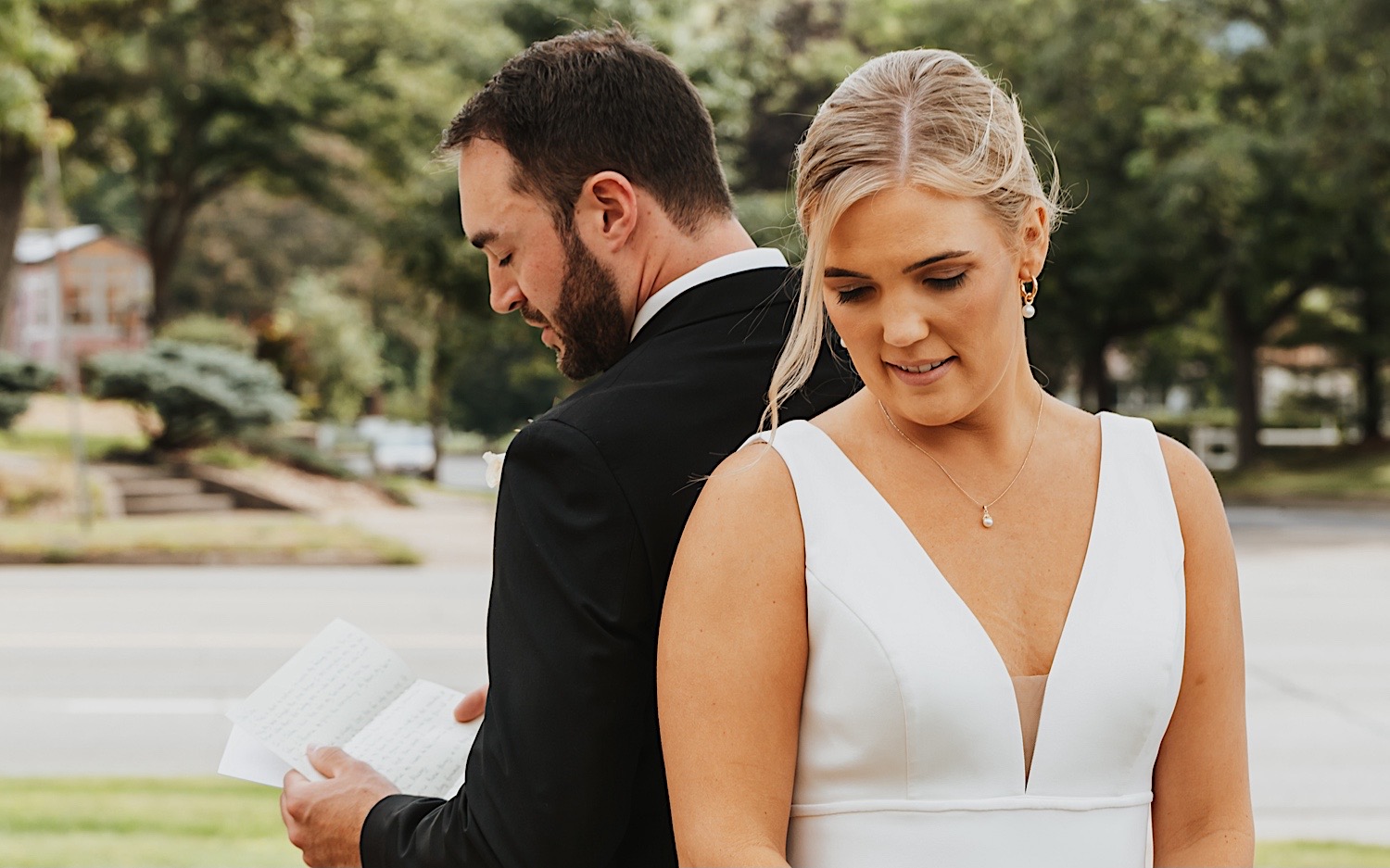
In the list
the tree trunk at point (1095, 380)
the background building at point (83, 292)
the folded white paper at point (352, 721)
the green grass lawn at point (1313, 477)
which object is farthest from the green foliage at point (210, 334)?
the background building at point (83, 292)

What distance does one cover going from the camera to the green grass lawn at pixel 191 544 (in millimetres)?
14703

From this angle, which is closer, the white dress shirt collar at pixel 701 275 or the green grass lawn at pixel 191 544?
the white dress shirt collar at pixel 701 275

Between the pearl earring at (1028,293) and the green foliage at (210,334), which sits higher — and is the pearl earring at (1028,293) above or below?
above

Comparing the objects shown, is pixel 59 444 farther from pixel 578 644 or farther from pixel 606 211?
pixel 578 644

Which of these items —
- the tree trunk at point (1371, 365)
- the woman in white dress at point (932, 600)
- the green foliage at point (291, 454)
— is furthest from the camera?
the tree trunk at point (1371, 365)

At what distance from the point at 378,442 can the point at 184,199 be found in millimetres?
11460

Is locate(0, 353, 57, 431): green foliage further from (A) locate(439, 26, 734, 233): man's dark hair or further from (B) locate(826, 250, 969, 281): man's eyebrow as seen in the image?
(B) locate(826, 250, 969, 281): man's eyebrow

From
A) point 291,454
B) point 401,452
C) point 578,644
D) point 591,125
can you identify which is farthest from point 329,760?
point 401,452

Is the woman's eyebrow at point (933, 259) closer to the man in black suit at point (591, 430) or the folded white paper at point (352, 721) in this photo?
the man in black suit at point (591, 430)

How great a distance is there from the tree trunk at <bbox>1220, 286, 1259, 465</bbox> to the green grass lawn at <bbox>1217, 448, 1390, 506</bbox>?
425 millimetres

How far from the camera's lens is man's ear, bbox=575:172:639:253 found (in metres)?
1.94

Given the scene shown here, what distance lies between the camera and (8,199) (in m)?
22.7

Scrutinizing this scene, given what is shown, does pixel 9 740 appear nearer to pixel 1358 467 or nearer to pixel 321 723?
pixel 321 723

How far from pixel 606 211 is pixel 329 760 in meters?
0.88
